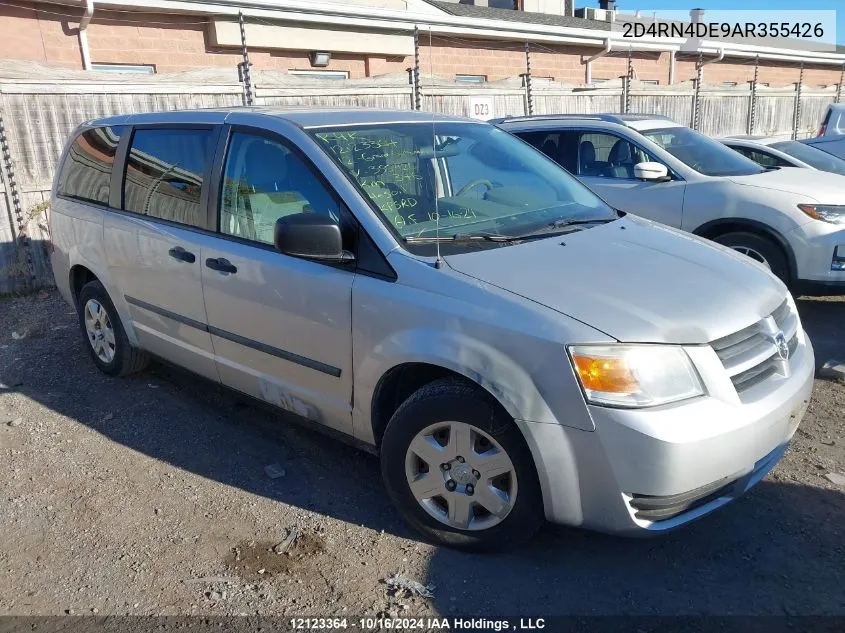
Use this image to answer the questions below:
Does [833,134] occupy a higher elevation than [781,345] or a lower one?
lower

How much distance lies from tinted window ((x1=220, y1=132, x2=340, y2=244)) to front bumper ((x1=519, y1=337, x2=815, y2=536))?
60.2 inches

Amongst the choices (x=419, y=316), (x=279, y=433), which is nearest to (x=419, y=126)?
(x=419, y=316)

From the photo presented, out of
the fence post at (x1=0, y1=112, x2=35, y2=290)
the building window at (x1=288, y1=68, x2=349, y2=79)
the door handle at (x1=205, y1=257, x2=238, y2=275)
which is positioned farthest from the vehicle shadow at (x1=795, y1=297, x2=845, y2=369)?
the building window at (x1=288, y1=68, x2=349, y2=79)

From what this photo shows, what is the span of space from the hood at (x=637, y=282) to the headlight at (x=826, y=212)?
2.97 m

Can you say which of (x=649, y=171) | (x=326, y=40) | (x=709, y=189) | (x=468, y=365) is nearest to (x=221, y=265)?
(x=468, y=365)

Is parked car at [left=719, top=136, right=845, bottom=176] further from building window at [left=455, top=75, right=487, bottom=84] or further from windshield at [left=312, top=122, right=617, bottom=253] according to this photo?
building window at [left=455, top=75, right=487, bottom=84]

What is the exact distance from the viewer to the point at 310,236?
3000mm

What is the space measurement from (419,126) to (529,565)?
2286mm

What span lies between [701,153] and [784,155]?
7.17ft

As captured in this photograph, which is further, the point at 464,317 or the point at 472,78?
the point at 472,78

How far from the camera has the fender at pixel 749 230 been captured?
5.86 m

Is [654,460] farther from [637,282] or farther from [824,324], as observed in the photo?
[824,324]

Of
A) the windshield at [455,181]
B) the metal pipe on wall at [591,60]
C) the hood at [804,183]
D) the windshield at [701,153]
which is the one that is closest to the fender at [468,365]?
the windshield at [455,181]

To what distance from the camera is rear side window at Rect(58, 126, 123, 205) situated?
4680 millimetres
